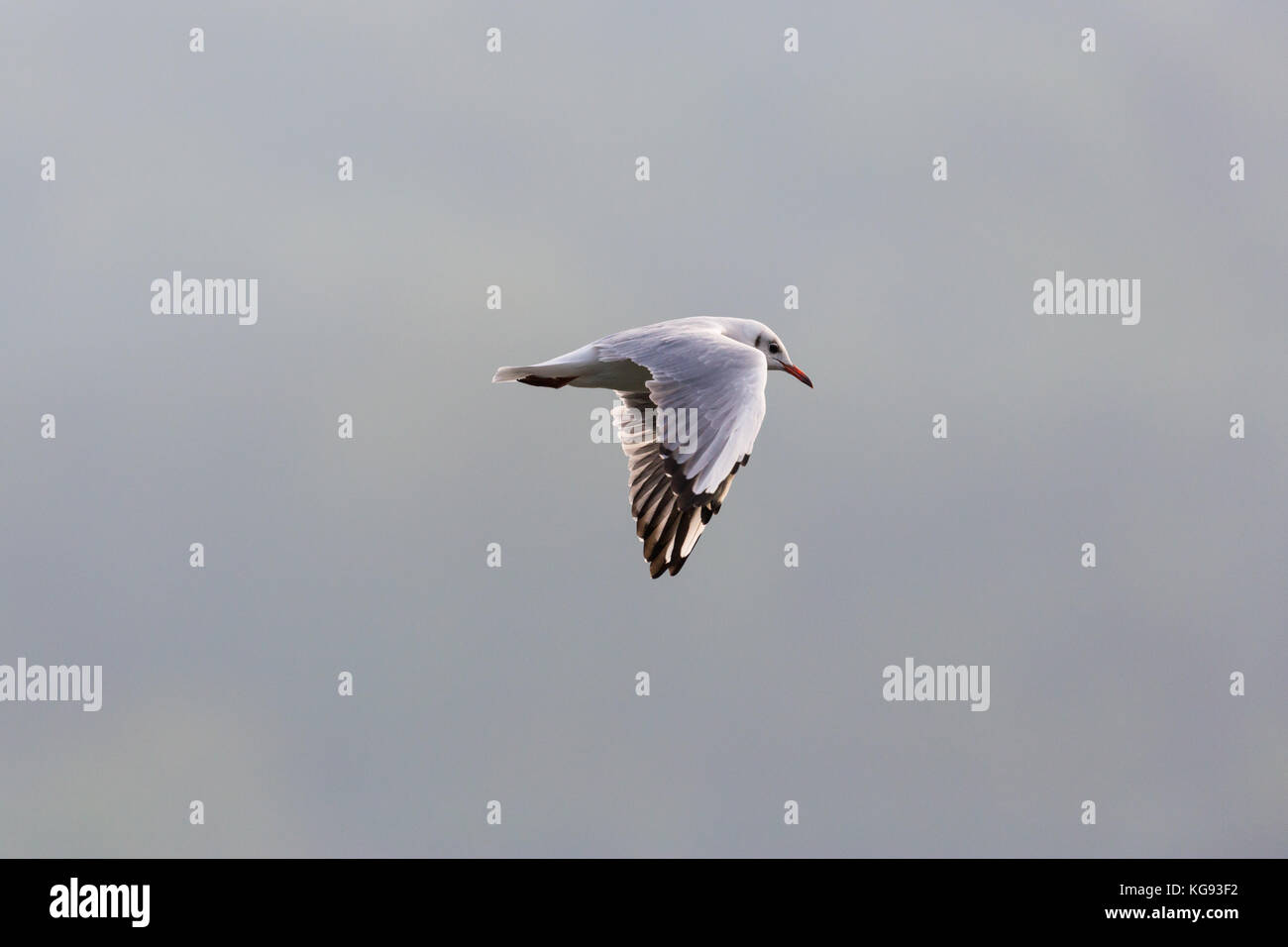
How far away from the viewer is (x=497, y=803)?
43.4 ft

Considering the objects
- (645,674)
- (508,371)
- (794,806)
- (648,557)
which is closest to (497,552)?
(645,674)

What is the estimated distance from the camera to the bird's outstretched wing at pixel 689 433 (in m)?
8.67

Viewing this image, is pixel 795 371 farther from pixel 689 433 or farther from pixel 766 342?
pixel 689 433

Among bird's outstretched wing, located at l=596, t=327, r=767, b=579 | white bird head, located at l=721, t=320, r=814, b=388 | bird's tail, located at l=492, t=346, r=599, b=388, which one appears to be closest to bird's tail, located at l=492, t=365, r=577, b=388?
bird's tail, located at l=492, t=346, r=599, b=388

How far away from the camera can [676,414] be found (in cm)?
881

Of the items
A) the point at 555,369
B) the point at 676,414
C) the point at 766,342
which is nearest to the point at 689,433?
the point at 676,414

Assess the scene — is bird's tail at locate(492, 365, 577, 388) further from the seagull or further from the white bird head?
the white bird head

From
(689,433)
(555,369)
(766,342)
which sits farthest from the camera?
(766,342)

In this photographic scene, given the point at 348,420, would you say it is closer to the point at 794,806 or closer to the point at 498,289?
the point at 498,289

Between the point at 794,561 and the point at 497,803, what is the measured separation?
271 centimetres

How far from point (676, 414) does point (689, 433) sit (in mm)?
131

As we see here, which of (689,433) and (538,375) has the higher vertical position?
(538,375)

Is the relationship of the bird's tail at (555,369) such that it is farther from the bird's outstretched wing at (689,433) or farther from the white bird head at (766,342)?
the white bird head at (766,342)

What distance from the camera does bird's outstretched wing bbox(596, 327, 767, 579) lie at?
8.67 meters
